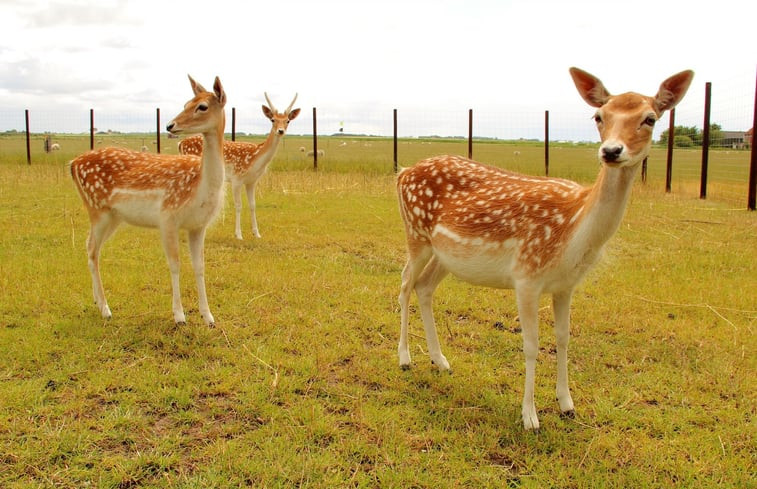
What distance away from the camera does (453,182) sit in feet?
13.3

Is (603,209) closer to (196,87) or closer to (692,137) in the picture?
(196,87)

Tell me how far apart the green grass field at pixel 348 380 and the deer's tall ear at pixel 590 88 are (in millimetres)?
960

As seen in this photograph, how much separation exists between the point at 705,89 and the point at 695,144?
6064mm

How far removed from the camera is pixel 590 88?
332 cm

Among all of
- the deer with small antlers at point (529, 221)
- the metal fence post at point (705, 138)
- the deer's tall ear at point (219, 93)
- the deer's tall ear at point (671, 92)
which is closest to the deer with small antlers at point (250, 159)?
the deer's tall ear at point (219, 93)

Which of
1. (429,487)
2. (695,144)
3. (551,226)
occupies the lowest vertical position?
(429,487)

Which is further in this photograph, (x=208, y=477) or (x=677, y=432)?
(x=677, y=432)

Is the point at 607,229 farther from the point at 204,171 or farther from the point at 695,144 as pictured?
the point at 695,144

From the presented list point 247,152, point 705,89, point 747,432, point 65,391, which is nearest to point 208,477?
point 65,391

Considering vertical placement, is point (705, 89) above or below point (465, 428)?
above

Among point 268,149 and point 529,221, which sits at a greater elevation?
point 268,149

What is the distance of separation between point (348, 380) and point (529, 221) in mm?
1623

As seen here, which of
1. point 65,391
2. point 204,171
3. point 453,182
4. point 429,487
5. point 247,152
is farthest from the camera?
point 247,152

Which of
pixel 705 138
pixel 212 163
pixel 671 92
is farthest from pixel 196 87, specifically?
pixel 705 138
